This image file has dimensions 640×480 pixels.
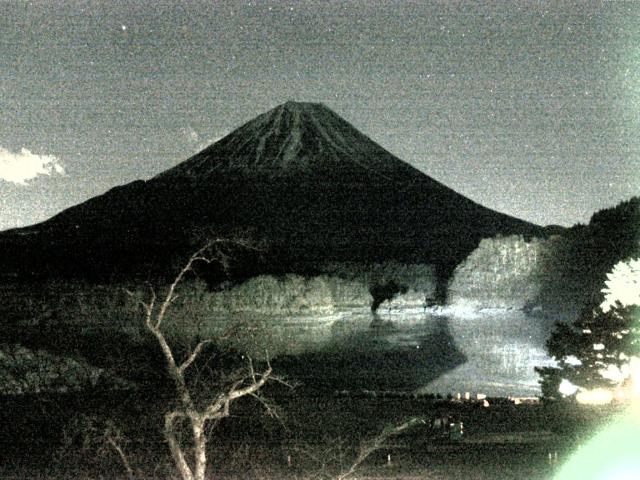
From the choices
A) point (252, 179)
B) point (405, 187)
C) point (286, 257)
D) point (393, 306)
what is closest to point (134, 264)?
Answer: point (286, 257)

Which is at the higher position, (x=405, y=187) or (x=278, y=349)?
(x=405, y=187)

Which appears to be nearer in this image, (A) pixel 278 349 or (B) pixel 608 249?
(A) pixel 278 349

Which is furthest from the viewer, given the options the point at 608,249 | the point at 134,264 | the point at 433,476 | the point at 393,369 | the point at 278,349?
the point at 134,264

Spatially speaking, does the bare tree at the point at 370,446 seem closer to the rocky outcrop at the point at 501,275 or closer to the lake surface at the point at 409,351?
the lake surface at the point at 409,351

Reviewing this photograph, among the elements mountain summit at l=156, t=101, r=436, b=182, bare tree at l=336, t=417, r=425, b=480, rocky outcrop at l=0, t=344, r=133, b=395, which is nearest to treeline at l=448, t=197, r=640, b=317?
rocky outcrop at l=0, t=344, r=133, b=395

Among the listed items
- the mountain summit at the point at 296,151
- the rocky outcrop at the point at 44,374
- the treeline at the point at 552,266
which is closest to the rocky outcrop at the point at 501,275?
the treeline at the point at 552,266

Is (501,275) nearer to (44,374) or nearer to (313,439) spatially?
(44,374)

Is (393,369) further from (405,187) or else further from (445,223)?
(405,187)
